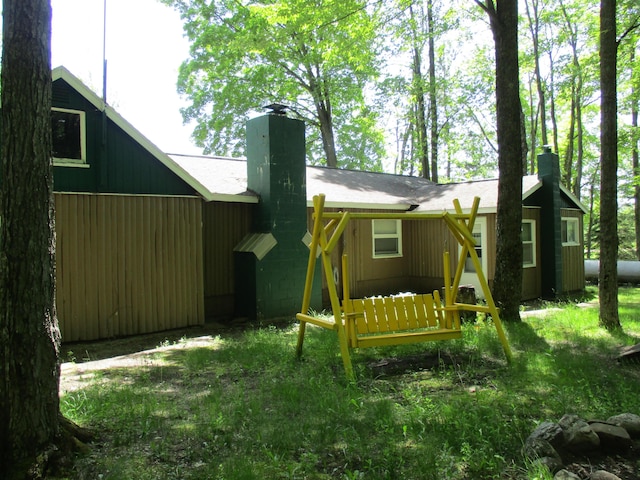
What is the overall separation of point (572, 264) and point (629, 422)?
12911 mm

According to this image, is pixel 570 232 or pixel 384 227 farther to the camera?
pixel 570 232

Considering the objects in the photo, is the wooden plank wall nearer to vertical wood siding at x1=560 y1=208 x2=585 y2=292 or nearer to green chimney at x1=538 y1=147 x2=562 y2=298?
green chimney at x1=538 y1=147 x2=562 y2=298

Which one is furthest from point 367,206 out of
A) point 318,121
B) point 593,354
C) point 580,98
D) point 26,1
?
point 580,98

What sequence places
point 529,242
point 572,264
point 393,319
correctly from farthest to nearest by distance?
point 572,264, point 529,242, point 393,319

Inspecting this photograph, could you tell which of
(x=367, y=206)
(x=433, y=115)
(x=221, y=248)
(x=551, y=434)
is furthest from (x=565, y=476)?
(x=433, y=115)

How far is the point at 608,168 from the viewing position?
864 cm

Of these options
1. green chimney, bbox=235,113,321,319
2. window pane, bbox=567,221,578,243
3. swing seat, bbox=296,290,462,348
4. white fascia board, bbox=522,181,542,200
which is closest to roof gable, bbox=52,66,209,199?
green chimney, bbox=235,113,321,319

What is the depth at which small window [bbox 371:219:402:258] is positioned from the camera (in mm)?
14898

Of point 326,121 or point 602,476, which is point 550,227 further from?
point 326,121

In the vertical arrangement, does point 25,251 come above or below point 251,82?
below

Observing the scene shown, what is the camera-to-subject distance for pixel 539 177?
15.1 m

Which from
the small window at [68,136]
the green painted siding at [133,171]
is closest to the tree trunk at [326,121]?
the green painted siding at [133,171]

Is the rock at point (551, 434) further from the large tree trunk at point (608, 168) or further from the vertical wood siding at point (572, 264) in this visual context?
the vertical wood siding at point (572, 264)

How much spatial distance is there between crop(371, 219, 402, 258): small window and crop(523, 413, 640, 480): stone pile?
10.7m
